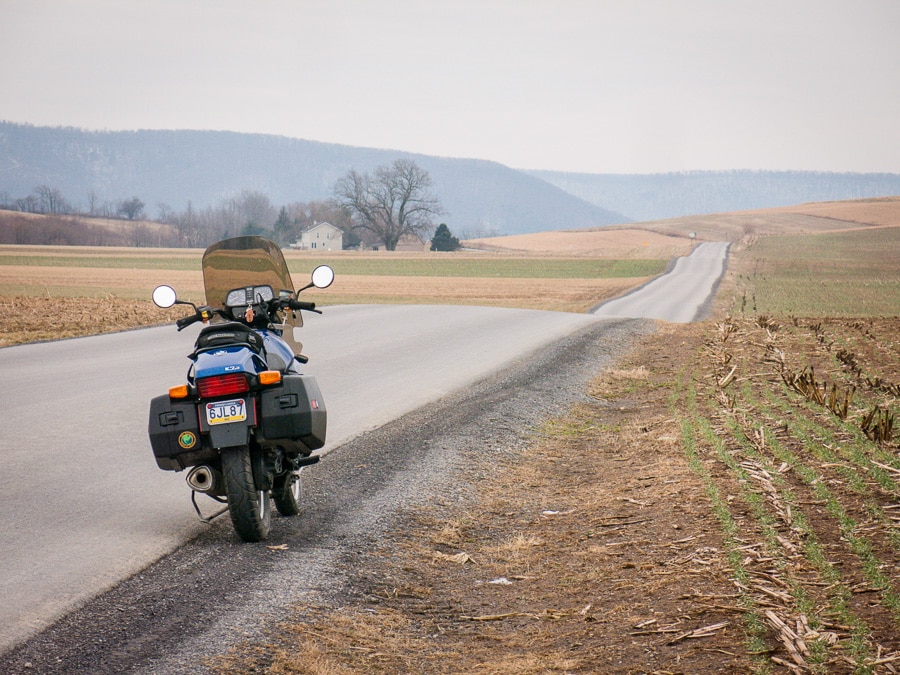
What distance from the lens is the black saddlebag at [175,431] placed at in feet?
18.7

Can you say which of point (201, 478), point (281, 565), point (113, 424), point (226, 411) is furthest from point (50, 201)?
point (281, 565)

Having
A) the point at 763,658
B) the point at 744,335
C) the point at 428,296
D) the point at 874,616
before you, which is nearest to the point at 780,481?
the point at 874,616

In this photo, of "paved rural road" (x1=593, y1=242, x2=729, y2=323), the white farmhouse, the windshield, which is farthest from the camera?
the white farmhouse

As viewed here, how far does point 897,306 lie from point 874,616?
34724mm

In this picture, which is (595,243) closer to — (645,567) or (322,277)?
(322,277)

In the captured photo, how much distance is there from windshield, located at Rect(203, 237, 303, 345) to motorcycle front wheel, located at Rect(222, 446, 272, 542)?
4.27ft

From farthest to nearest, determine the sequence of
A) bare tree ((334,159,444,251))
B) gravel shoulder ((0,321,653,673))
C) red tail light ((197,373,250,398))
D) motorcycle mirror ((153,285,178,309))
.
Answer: bare tree ((334,159,444,251)) < motorcycle mirror ((153,285,178,309)) < red tail light ((197,373,250,398)) < gravel shoulder ((0,321,653,673))

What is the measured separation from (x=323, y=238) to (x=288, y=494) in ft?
431

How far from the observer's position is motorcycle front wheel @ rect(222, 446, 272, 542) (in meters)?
5.71

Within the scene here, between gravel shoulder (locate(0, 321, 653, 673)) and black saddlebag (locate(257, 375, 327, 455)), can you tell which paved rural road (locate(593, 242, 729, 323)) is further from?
black saddlebag (locate(257, 375, 327, 455))

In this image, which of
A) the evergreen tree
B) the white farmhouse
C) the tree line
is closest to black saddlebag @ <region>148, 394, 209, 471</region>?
the tree line

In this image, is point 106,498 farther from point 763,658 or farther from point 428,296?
point 428,296

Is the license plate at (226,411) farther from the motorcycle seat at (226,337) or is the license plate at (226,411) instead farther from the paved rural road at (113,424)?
the paved rural road at (113,424)

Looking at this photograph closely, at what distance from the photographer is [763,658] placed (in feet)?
12.7
